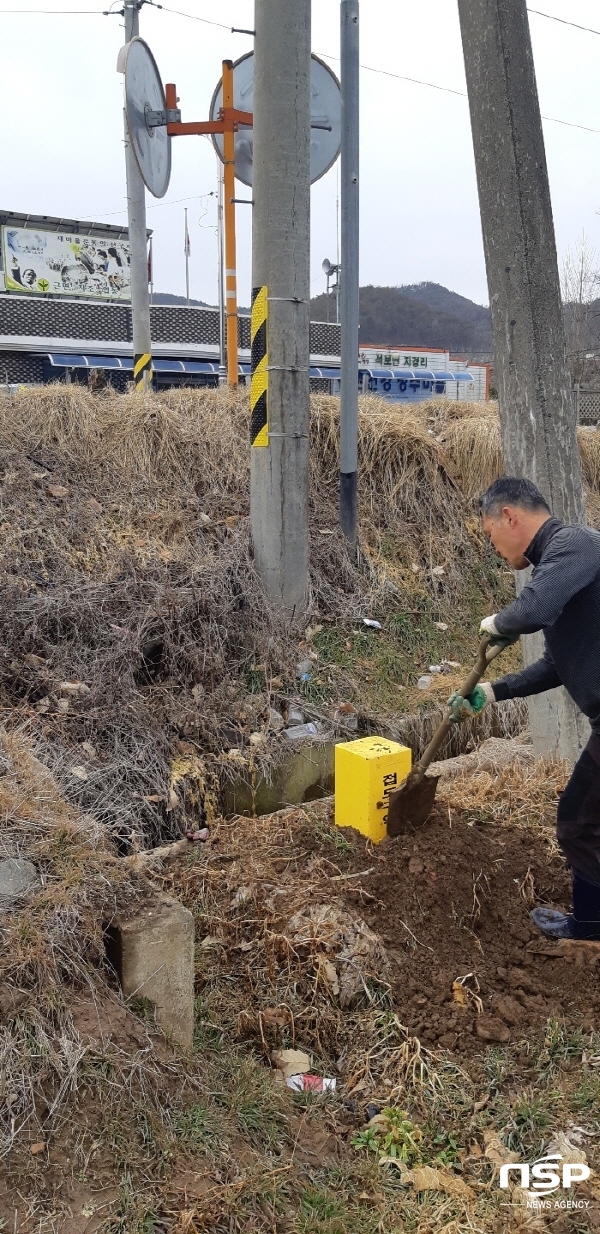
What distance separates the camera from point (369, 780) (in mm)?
3635

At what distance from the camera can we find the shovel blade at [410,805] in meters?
3.64

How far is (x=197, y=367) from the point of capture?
22016mm

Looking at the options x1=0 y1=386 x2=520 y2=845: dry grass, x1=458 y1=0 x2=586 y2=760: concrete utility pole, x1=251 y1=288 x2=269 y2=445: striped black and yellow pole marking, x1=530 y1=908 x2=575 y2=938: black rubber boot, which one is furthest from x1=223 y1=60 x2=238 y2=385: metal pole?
x1=530 y1=908 x2=575 y2=938: black rubber boot

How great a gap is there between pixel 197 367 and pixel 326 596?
1730 centimetres

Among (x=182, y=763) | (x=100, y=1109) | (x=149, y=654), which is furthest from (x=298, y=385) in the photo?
(x=100, y=1109)

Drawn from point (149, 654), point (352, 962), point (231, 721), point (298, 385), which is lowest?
point (352, 962)

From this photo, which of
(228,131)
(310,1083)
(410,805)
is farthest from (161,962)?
(228,131)

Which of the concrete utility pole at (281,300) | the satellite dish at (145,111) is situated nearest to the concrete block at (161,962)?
the concrete utility pole at (281,300)

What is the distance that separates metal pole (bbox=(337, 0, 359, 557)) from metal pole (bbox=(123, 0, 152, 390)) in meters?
3.87

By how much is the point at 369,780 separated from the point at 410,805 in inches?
8.5

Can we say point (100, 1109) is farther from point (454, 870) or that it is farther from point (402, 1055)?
point (454, 870)

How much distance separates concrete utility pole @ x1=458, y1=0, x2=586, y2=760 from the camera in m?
4.16

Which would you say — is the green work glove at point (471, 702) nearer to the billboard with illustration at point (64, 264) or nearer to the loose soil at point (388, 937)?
the loose soil at point (388, 937)
